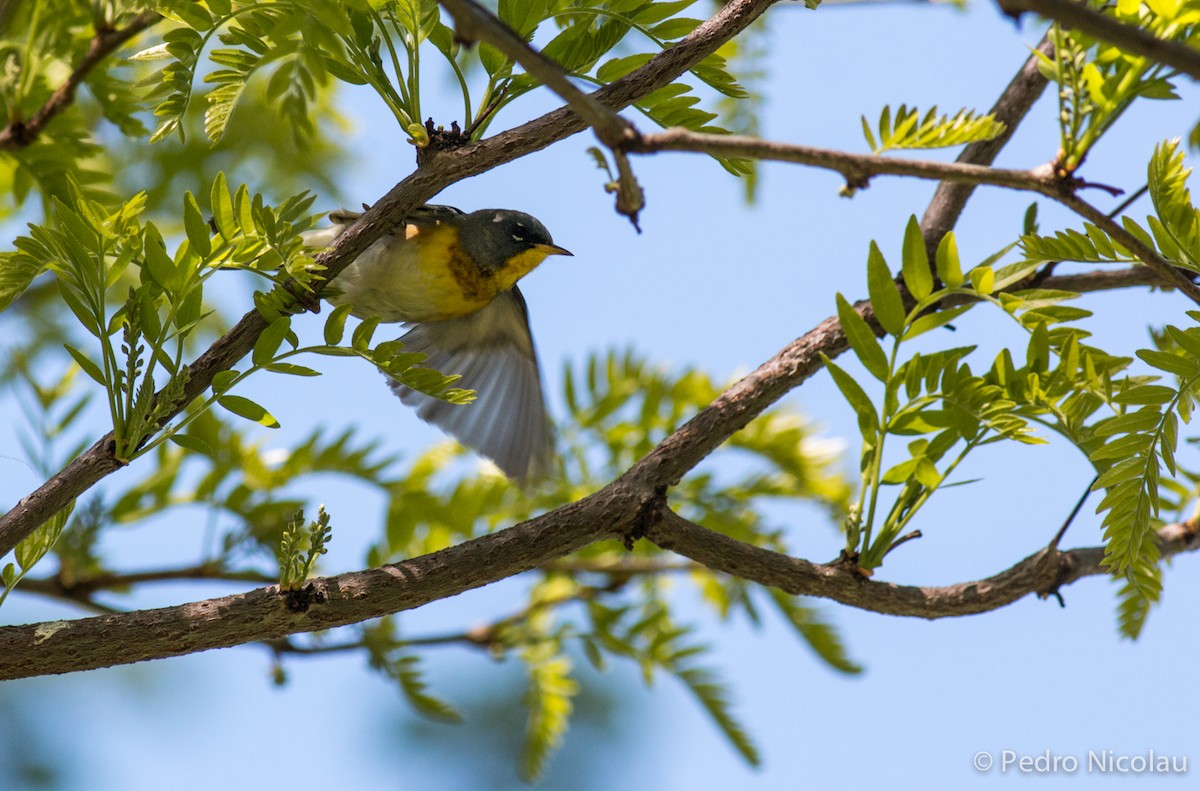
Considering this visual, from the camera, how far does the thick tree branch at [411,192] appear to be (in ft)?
5.84

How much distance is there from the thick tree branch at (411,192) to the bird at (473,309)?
1.42m

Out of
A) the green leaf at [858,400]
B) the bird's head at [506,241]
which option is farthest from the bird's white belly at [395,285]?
the green leaf at [858,400]

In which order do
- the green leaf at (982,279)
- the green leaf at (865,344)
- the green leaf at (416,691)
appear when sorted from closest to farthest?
the green leaf at (982,279) → the green leaf at (865,344) → the green leaf at (416,691)

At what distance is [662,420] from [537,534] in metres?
1.47

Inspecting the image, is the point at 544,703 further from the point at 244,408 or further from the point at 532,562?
the point at 244,408

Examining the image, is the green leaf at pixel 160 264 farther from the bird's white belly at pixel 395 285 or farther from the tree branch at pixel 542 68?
the bird's white belly at pixel 395 285

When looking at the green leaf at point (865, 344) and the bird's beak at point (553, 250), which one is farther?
the bird's beak at point (553, 250)

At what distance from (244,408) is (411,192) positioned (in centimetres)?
43

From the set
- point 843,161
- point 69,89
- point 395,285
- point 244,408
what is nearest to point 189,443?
point 244,408

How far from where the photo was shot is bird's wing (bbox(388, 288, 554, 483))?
3.75 meters

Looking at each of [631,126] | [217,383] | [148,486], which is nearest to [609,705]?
[148,486]

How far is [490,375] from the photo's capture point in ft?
14.2

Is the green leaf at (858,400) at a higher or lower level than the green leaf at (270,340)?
higher

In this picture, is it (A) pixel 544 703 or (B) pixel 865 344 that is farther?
(A) pixel 544 703
